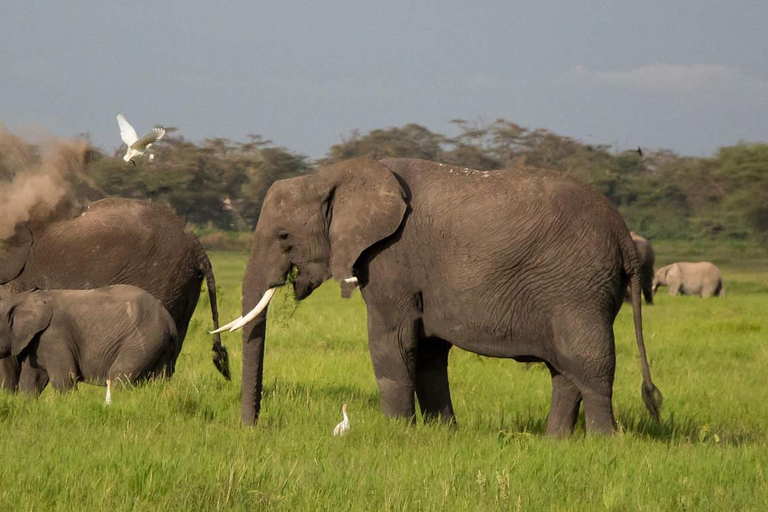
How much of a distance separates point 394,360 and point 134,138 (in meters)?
3.92

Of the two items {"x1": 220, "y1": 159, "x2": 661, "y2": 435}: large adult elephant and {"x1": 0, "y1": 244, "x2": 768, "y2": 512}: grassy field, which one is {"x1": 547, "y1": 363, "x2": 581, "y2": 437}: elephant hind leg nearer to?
{"x1": 220, "y1": 159, "x2": 661, "y2": 435}: large adult elephant

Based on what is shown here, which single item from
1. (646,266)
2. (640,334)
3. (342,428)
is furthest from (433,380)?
(646,266)

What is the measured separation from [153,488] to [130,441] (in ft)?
3.95

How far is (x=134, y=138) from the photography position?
9883 mm

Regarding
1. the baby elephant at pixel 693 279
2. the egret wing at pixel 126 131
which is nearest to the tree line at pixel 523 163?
the baby elephant at pixel 693 279

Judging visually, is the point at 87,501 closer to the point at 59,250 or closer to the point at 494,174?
the point at 494,174

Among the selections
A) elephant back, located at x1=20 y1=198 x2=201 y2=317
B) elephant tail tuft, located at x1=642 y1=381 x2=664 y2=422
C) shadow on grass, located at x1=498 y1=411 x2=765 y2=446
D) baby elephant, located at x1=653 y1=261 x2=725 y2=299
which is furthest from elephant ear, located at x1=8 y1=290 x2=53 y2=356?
baby elephant, located at x1=653 y1=261 x2=725 y2=299

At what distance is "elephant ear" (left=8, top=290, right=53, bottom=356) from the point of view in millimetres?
8539

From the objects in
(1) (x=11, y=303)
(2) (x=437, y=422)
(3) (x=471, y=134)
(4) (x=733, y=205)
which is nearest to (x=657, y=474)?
(2) (x=437, y=422)

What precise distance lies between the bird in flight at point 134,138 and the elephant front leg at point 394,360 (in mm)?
3037

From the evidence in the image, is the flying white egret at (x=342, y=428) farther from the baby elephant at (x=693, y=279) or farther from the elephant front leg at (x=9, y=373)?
the baby elephant at (x=693, y=279)

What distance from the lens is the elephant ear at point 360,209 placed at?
6.99m

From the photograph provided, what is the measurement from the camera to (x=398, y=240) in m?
7.05

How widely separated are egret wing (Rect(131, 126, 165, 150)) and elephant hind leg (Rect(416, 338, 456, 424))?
9.89 feet
